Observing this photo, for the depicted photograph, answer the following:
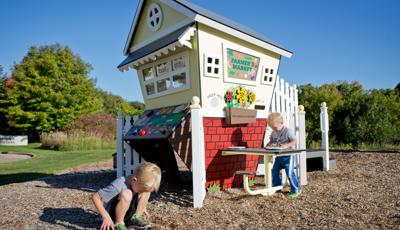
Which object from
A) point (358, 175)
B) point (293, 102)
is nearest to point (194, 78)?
point (293, 102)

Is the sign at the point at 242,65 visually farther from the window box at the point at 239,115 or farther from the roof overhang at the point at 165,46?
the roof overhang at the point at 165,46

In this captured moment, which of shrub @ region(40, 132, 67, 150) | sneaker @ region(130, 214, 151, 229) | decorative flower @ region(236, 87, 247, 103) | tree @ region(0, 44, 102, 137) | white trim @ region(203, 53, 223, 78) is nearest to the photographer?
sneaker @ region(130, 214, 151, 229)

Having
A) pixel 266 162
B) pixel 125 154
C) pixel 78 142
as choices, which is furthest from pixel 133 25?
pixel 78 142

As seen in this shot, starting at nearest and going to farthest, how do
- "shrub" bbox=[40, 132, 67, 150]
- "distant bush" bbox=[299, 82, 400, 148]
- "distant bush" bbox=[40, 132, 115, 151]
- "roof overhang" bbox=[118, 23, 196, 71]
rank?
"roof overhang" bbox=[118, 23, 196, 71] → "distant bush" bbox=[299, 82, 400, 148] → "distant bush" bbox=[40, 132, 115, 151] → "shrub" bbox=[40, 132, 67, 150]

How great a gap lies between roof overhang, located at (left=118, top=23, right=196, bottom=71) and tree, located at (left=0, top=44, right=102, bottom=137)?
2680 centimetres

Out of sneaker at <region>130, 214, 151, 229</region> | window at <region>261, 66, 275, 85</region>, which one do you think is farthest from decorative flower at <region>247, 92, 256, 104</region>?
sneaker at <region>130, 214, 151, 229</region>

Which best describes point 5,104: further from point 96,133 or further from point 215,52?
point 215,52

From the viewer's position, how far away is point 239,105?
5.66m

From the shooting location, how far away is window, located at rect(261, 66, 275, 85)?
614 cm

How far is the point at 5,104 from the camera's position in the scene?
31.9m

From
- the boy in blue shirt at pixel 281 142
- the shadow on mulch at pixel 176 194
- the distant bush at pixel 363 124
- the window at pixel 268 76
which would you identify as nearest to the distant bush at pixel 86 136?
the distant bush at pixel 363 124

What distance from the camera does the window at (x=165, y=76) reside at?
552 cm

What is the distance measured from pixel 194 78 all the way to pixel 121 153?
258cm

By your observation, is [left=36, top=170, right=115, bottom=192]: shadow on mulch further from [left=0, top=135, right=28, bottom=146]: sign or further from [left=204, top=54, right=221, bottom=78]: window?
[left=0, top=135, right=28, bottom=146]: sign
